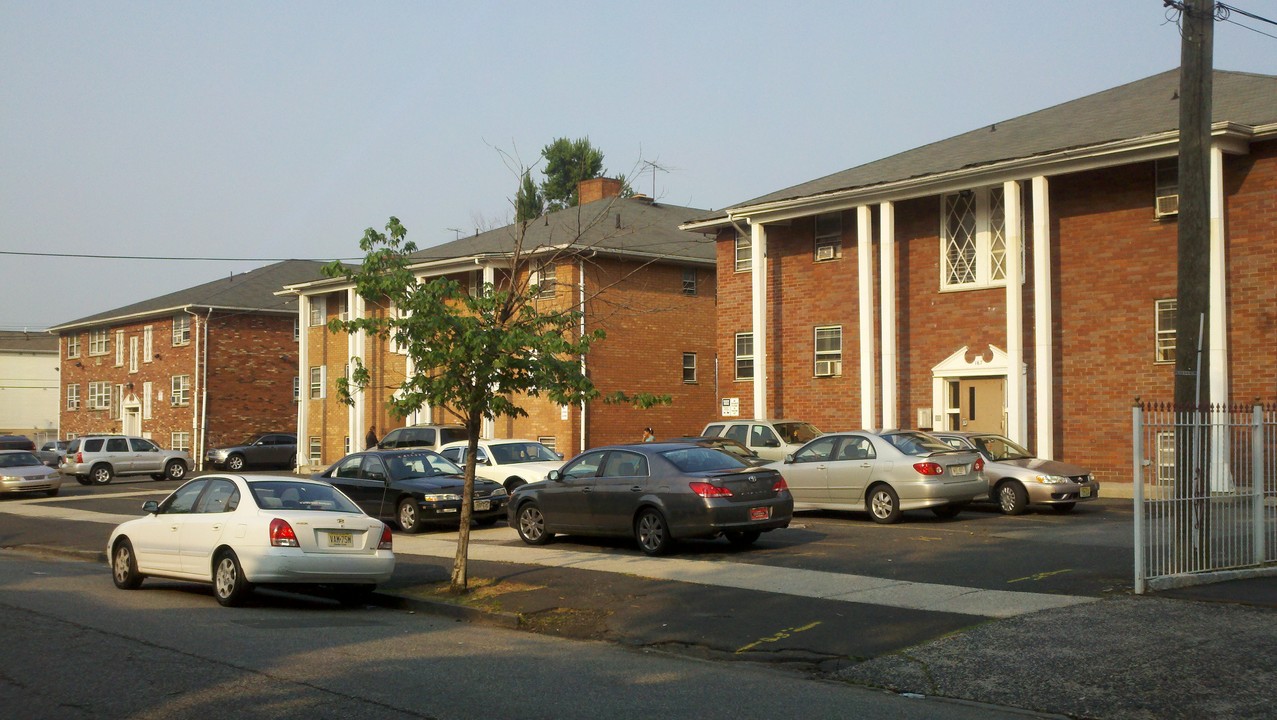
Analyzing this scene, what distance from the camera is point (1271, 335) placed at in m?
23.0

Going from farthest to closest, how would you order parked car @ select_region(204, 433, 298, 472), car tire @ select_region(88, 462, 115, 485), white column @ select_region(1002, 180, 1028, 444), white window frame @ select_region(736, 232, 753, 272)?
parked car @ select_region(204, 433, 298, 472) < car tire @ select_region(88, 462, 115, 485) < white window frame @ select_region(736, 232, 753, 272) < white column @ select_region(1002, 180, 1028, 444)

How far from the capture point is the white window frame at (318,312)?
4684 centimetres

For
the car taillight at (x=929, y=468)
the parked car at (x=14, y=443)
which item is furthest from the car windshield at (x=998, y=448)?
the parked car at (x=14, y=443)

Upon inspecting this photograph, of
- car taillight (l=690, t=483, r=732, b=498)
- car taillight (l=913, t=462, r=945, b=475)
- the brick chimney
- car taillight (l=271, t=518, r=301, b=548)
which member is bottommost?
car taillight (l=271, t=518, r=301, b=548)

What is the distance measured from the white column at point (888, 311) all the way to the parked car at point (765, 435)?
9.00 ft

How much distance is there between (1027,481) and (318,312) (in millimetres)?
33446

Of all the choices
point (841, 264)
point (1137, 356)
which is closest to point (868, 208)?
point (841, 264)

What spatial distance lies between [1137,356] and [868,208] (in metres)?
7.32

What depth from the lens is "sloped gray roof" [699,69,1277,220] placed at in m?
24.6

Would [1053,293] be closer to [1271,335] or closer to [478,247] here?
[1271,335]


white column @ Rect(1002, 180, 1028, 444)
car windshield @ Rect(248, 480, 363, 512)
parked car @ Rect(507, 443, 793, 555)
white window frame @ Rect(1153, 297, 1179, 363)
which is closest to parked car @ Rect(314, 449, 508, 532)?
parked car @ Rect(507, 443, 793, 555)

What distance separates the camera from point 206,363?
53.2 meters

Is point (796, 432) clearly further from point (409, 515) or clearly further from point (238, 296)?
point (238, 296)

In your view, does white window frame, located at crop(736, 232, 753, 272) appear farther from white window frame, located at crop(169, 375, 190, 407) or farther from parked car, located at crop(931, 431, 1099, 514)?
white window frame, located at crop(169, 375, 190, 407)
